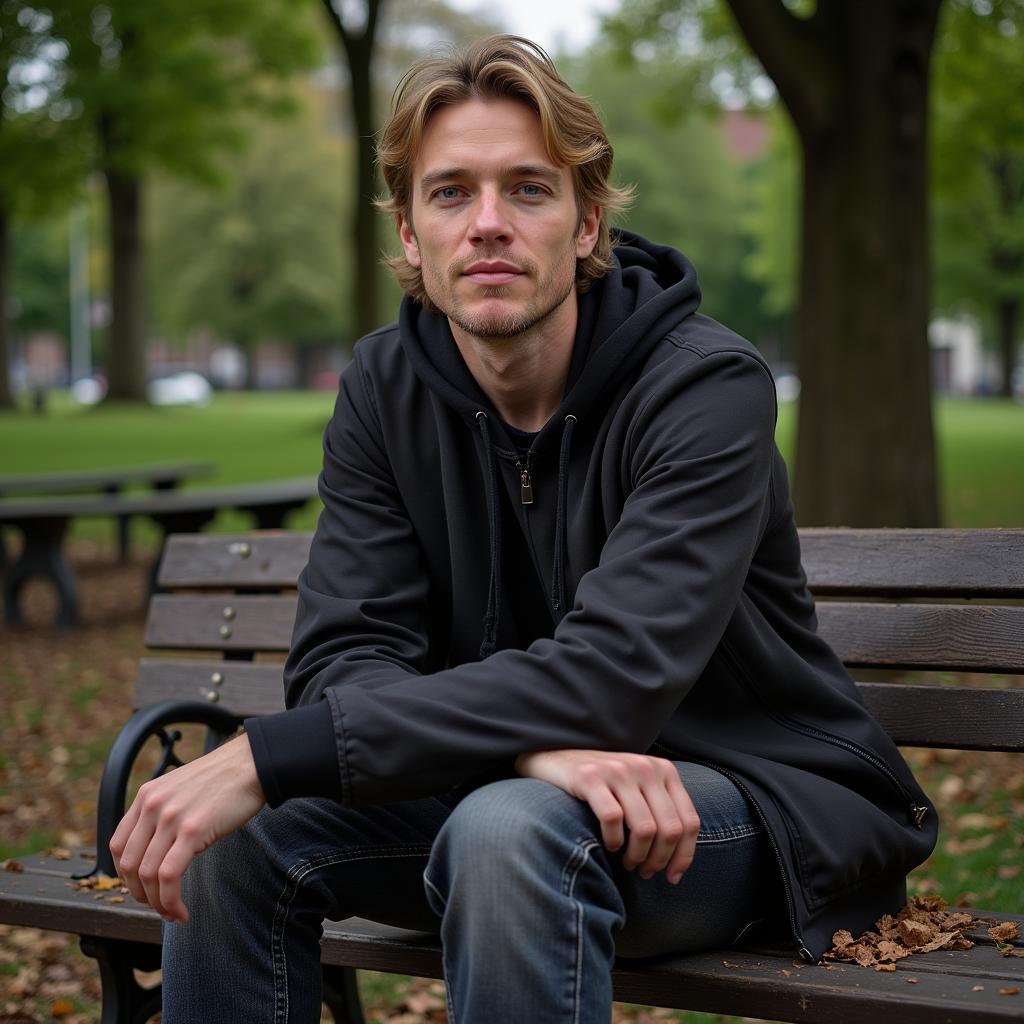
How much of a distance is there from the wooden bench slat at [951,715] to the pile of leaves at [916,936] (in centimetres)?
48

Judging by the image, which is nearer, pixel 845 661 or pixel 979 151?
pixel 845 661

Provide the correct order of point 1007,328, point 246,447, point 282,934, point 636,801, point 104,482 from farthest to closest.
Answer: point 1007,328 < point 246,447 < point 104,482 < point 282,934 < point 636,801

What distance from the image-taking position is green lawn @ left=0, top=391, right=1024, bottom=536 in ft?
52.5

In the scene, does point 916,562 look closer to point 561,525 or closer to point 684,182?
point 561,525

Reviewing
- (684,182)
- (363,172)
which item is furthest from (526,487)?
(684,182)

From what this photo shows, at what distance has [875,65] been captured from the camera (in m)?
7.91

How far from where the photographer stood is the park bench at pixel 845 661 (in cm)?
247

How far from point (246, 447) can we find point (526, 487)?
22347 millimetres

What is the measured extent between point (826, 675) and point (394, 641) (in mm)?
815

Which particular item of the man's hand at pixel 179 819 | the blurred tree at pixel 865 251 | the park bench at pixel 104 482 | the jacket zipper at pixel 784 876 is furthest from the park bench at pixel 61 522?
the jacket zipper at pixel 784 876

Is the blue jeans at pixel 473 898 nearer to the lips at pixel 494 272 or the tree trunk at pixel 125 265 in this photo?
the lips at pixel 494 272

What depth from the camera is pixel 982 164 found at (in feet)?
109

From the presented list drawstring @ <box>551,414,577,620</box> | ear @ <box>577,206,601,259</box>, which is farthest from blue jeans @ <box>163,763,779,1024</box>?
ear @ <box>577,206,601,259</box>

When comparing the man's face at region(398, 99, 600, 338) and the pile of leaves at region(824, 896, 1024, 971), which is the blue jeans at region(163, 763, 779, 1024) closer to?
the pile of leaves at region(824, 896, 1024, 971)
